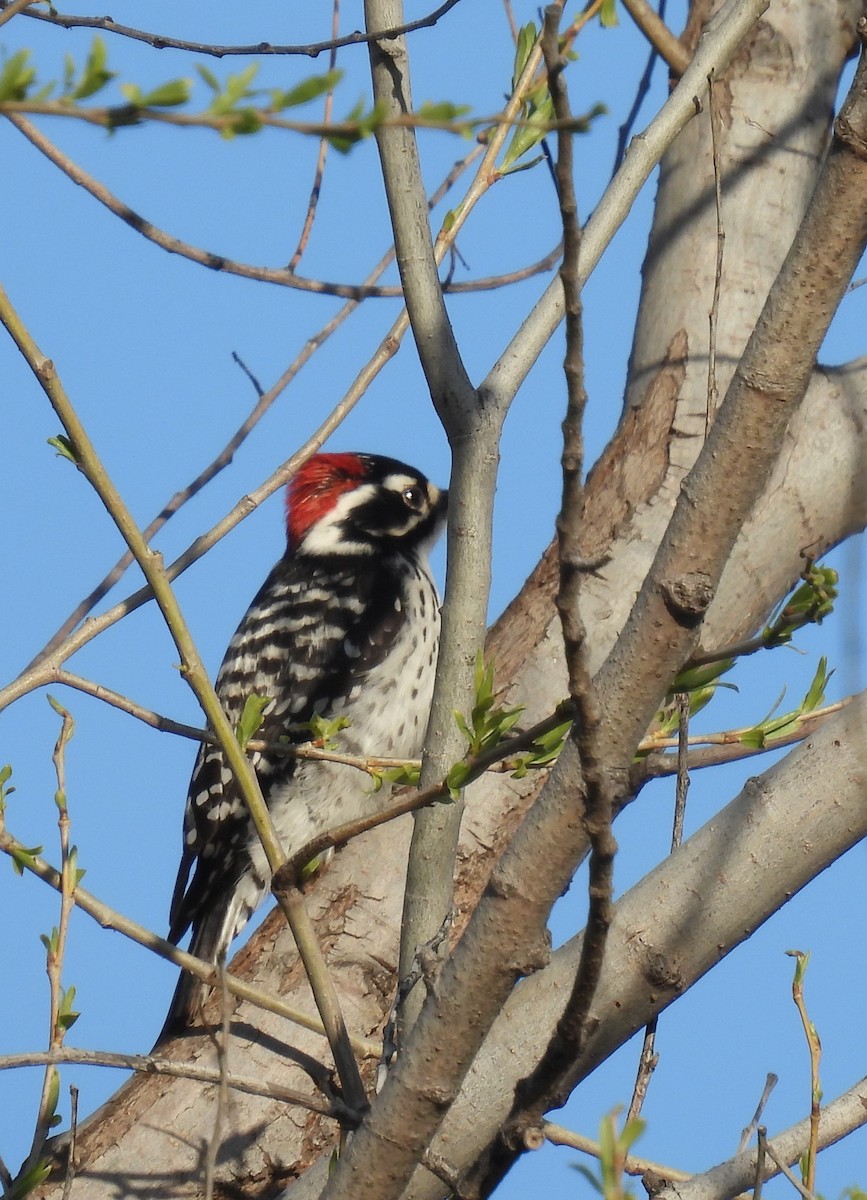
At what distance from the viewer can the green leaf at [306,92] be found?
4.24ft

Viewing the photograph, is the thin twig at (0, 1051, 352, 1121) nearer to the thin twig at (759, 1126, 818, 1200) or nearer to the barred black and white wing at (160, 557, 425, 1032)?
the thin twig at (759, 1126, 818, 1200)

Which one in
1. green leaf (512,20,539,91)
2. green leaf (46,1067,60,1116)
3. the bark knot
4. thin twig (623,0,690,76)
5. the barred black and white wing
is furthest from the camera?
the barred black and white wing

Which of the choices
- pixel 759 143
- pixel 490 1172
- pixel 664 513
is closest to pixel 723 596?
pixel 664 513

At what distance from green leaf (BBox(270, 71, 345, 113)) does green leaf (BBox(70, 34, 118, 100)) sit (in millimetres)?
155

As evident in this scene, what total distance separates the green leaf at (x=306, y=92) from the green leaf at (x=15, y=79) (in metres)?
0.22

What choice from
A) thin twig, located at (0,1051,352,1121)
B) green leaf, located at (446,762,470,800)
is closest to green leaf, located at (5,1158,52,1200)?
thin twig, located at (0,1051,352,1121)

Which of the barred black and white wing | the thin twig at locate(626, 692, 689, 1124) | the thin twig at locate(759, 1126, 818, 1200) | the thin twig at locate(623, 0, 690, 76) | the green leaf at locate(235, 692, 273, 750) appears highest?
the thin twig at locate(623, 0, 690, 76)

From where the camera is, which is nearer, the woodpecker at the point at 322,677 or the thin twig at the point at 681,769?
the thin twig at the point at 681,769

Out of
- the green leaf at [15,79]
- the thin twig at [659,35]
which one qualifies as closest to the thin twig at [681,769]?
the green leaf at [15,79]

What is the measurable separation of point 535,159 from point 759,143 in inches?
64.8

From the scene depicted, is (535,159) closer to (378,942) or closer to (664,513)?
(664,513)

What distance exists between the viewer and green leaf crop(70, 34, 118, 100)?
50.2 inches

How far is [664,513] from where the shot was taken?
4.20 m

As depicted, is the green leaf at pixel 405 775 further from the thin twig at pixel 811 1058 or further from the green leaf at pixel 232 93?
the green leaf at pixel 232 93
